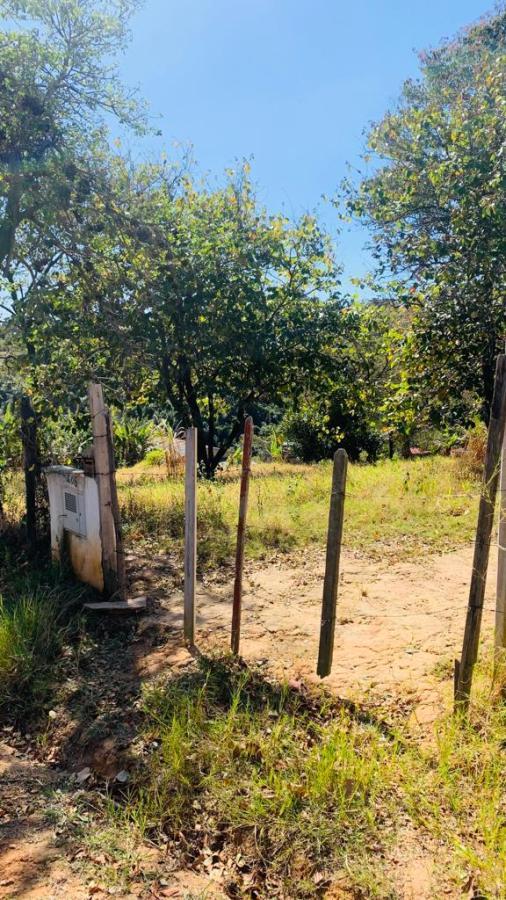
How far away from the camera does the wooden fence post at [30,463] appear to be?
5945 mm

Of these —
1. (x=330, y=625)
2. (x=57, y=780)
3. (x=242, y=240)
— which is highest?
(x=242, y=240)

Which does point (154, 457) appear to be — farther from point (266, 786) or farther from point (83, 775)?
point (266, 786)

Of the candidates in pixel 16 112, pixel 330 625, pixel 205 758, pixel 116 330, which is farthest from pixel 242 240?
pixel 205 758

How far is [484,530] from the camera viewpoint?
9.71 feet

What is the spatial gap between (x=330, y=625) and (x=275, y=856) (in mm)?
1288

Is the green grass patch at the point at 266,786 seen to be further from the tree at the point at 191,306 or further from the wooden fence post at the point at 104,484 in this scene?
the tree at the point at 191,306

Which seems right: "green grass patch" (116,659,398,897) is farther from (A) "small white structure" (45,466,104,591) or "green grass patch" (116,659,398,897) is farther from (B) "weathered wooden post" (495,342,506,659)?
(A) "small white structure" (45,466,104,591)

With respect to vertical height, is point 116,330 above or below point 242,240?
below

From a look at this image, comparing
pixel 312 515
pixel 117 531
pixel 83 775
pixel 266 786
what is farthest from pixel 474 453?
pixel 83 775

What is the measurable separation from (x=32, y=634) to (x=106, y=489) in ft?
4.02

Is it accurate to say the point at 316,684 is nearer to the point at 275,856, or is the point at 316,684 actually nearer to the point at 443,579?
the point at 275,856

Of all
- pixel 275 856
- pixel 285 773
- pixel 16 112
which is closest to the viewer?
pixel 275 856

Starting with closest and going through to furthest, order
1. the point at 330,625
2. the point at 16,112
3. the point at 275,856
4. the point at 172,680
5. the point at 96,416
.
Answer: the point at 275,856
the point at 330,625
the point at 172,680
the point at 96,416
the point at 16,112

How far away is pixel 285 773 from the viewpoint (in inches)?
111
